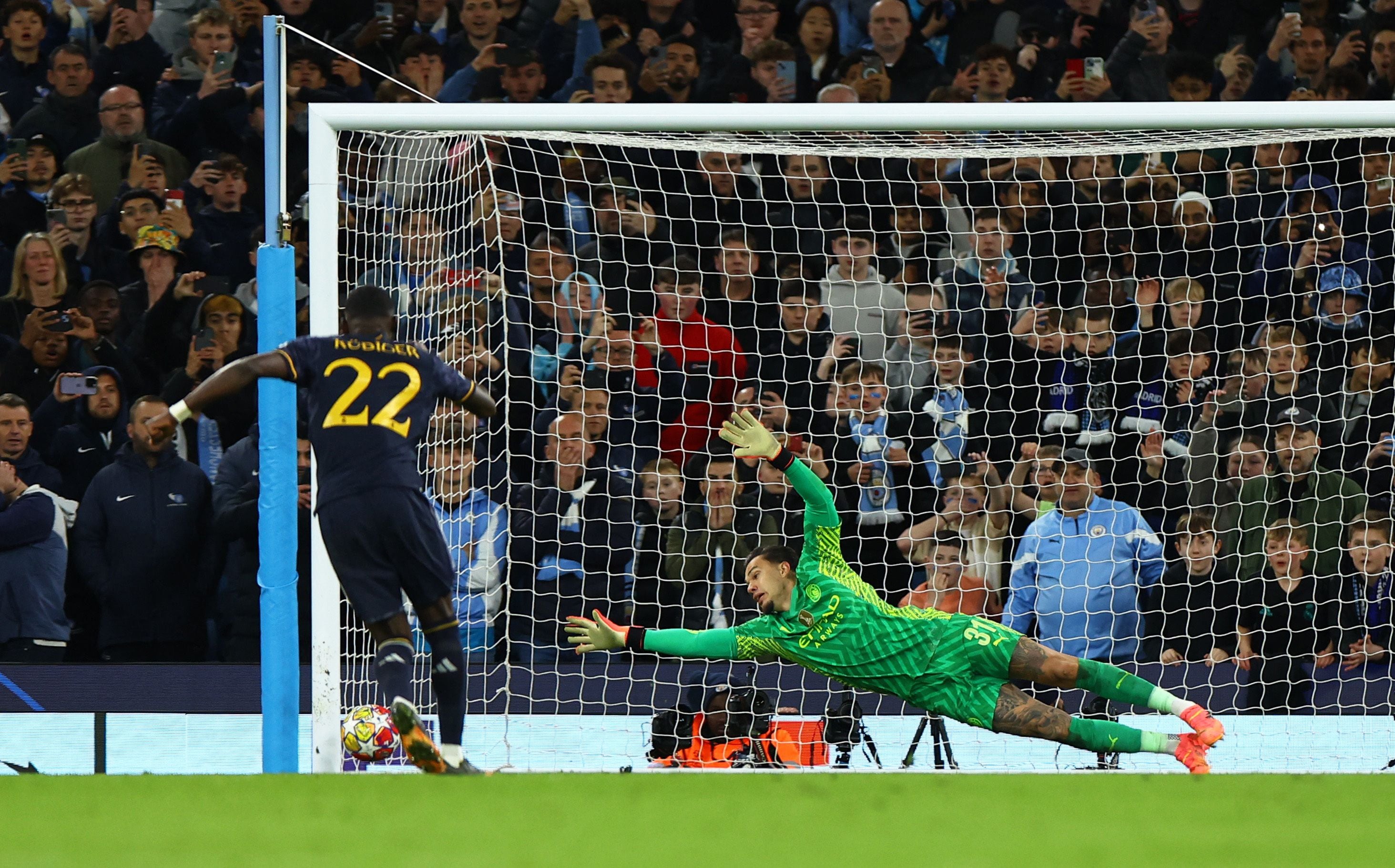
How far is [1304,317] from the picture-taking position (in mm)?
7711

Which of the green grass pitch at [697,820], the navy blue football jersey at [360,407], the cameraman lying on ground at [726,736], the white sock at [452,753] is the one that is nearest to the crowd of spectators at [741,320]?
the cameraman lying on ground at [726,736]

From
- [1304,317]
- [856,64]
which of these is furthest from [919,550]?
[856,64]

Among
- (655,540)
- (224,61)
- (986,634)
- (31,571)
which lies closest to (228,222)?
(224,61)

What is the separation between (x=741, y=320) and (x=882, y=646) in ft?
8.23

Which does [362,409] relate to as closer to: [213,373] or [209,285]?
[213,373]

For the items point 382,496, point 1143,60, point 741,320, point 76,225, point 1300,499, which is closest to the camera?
point 382,496

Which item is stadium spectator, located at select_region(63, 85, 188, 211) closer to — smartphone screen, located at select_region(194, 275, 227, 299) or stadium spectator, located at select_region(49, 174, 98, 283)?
stadium spectator, located at select_region(49, 174, 98, 283)

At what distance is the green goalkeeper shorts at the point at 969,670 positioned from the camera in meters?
5.91

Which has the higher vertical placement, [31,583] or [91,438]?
[91,438]

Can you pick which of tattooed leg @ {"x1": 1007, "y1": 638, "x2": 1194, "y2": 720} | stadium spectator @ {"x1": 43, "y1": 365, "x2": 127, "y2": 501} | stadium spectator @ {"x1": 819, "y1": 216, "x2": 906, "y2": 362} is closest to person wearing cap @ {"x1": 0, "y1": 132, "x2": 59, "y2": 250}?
stadium spectator @ {"x1": 43, "y1": 365, "x2": 127, "y2": 501}

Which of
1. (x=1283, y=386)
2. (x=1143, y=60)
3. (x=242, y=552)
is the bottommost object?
(x=242, y=552)

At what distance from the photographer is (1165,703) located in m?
5.80

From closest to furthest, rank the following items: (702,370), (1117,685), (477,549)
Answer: (1117,685)
(477,549)
(702,370)

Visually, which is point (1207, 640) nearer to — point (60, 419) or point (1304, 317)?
point (1304, 317)
